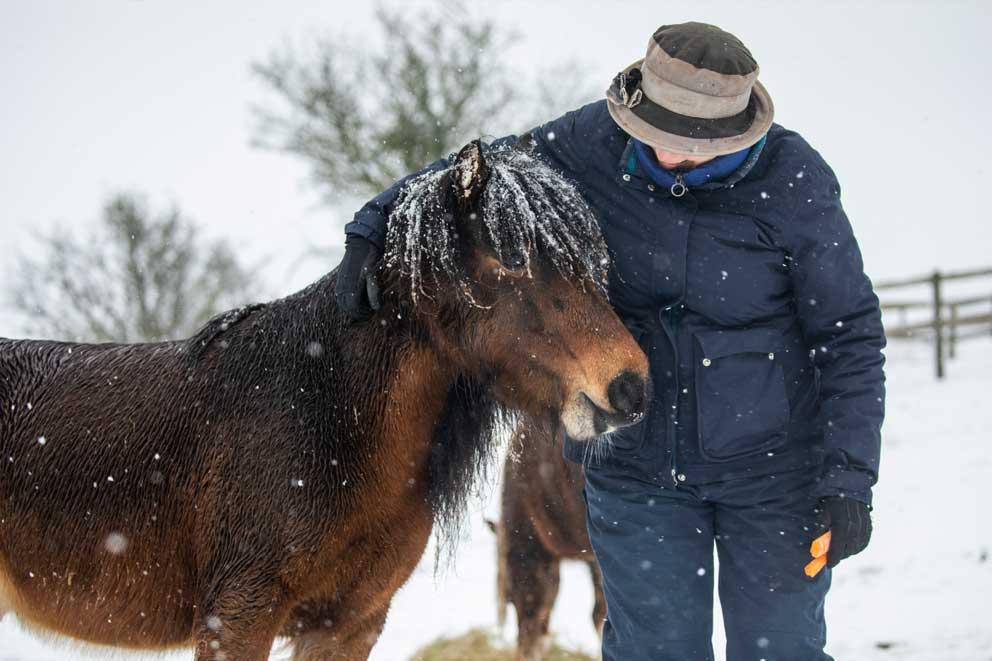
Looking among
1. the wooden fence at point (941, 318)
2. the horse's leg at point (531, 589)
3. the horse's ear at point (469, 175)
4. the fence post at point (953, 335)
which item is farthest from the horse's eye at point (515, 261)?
the fence post at point (953, 335)

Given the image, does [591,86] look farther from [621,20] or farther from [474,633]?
[621,20]

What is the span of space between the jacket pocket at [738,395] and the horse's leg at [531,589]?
2682 mm

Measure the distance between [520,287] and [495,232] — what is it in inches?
6.5

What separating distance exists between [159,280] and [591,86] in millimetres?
8958

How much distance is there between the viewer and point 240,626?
87.2 inches

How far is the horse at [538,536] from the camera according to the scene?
15.0 feet

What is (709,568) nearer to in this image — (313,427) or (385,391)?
(385,391)

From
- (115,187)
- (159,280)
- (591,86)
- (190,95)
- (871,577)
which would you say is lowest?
(871,577)

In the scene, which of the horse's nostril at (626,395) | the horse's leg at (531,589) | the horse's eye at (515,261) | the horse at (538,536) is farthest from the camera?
the horse's leg at (531,589)

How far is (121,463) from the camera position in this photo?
2.53 metres

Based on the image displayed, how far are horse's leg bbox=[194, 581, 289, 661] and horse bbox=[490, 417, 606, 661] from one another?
2.36 m

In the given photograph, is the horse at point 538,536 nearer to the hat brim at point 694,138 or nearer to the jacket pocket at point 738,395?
the jacket pocket at point 738,395

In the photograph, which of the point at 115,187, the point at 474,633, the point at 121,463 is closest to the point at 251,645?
the point at 121,463

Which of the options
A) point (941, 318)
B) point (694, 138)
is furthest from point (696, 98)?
point (941, 318)
